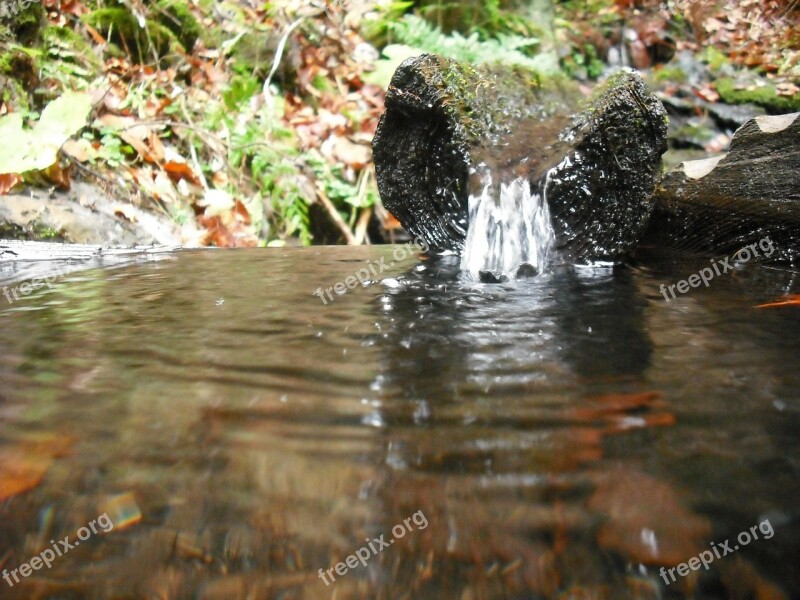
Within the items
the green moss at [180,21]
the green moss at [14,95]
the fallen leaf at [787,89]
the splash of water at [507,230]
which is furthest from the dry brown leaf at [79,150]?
the fallen leaf at [787,89]

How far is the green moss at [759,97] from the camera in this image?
7590 mm

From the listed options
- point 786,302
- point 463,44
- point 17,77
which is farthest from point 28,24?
point 786,302

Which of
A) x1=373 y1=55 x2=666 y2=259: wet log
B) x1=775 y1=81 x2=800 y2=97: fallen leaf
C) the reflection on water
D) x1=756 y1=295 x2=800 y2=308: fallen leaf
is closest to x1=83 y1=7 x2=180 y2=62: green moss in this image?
x1=373 y1=55 x2=666 y2=259: wet log

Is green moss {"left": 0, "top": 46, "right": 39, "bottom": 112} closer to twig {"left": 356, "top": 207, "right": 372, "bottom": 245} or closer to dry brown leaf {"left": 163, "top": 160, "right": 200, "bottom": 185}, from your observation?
dry brown leaf {"left": 163, "top": 160, "right": 200, "bottom": 185}

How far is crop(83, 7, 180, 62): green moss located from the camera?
6004 millimetres

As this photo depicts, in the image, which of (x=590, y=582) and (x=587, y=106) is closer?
(x=590, y=582)

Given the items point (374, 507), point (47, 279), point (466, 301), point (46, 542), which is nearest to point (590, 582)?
point (374, 507)

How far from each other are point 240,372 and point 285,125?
560 cm

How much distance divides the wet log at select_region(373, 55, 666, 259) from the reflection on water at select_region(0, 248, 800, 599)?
1.54 m

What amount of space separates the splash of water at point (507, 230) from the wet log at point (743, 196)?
967 mm

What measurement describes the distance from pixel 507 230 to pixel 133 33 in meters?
5.25

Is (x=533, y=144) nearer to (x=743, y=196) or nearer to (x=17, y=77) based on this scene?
(x=743, y=196)

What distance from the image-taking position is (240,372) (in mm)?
1545

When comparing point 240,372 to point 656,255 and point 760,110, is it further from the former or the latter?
point 760,110
